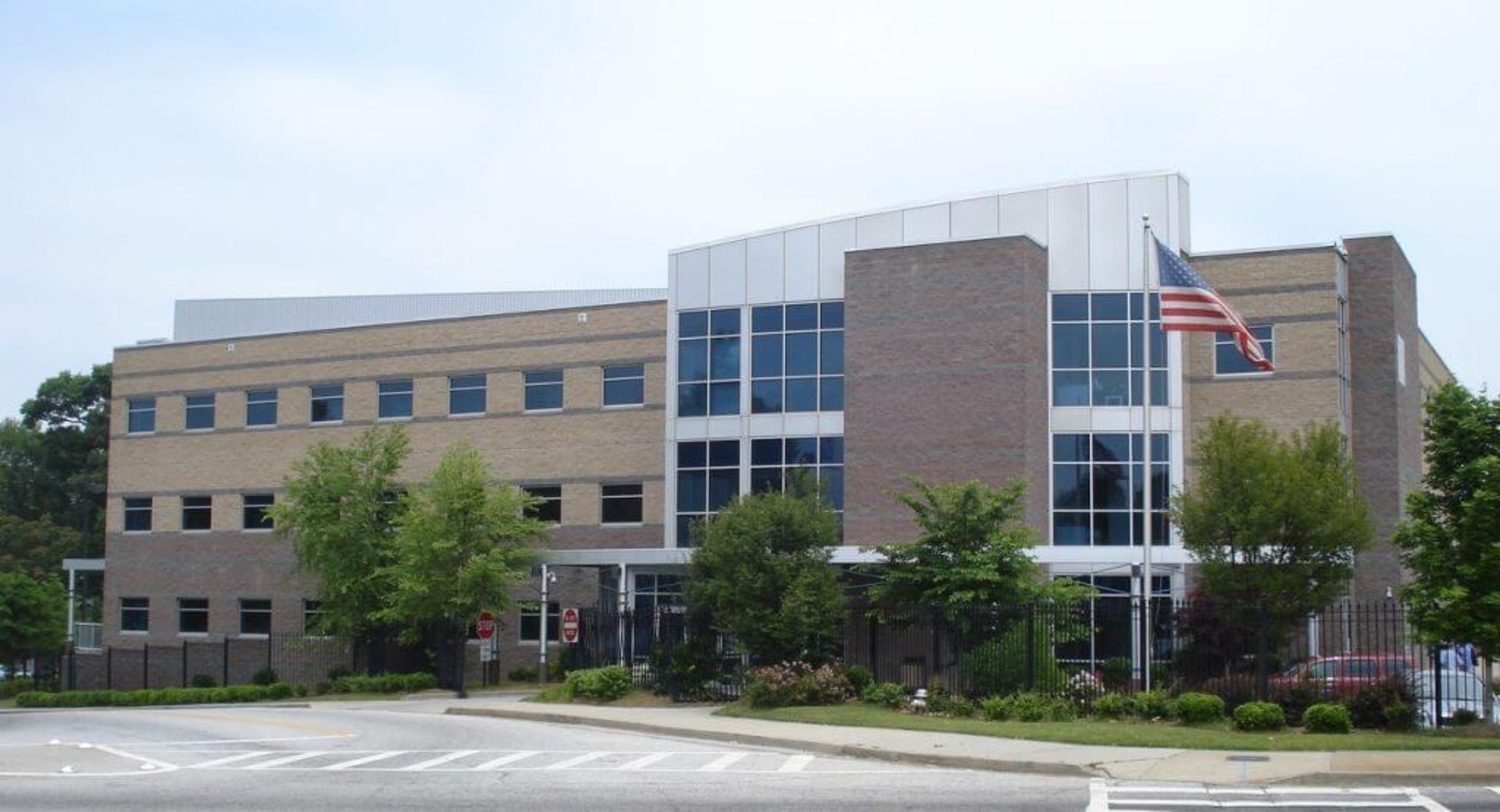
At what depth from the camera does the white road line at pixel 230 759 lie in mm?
22016

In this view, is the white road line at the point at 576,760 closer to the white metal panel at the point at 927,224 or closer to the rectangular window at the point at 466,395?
the white metal panel at the point at 927,224

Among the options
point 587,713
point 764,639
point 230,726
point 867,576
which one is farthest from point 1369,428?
point 230,726

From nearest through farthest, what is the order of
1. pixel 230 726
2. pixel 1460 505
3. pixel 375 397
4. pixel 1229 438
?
pixel 1460 505 → pixel 1229 438 → pixel 230 726 → pixel 375 397

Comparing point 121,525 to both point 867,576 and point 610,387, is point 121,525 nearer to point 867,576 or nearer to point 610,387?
point 610,387

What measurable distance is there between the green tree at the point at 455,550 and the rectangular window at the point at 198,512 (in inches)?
627

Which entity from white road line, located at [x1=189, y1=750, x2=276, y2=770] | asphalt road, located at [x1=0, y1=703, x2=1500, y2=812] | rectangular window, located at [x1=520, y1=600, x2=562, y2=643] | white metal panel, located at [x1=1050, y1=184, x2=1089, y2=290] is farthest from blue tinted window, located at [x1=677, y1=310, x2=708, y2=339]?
white road line, located at [x1=189, y1=750, x2=276, y2=770]

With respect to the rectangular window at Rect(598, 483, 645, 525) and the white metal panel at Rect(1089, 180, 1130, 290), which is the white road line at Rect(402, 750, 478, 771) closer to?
the white metal panel at Rect(1089, 180, 1130, 290)

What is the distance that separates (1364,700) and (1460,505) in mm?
3627

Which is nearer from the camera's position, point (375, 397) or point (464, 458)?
point (464, 458)

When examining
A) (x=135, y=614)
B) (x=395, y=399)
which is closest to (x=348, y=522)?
(x=395, y=399)

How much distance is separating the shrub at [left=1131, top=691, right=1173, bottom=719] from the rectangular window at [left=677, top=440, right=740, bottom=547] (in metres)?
20.9

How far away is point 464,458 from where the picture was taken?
44562 millimetres

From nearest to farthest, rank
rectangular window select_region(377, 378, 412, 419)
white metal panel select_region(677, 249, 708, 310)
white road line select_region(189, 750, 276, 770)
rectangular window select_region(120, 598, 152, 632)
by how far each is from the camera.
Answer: white road line select_region(189, 750, 276, 770) < white metal panel select_region(677, 249, 708, 310) < rectangular window select_region(377, 378, 412, 419) < rectangular window select_region(120, 598, 152, 632)

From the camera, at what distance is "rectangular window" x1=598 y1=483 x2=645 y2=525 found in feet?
163
